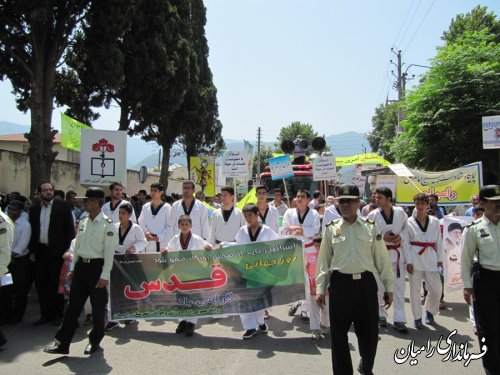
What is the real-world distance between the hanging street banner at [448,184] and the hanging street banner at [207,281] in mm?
6807

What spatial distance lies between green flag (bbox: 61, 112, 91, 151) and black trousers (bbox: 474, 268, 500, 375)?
10674 millimetres

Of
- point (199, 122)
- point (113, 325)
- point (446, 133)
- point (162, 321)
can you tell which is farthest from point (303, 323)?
point (199, 122)

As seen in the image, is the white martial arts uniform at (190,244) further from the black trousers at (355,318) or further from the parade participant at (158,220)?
the black trousers at (355,318)

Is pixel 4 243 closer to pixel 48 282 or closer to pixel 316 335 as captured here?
pixel 48 282

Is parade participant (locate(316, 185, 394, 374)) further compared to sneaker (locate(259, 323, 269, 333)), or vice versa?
sneaker (locate(259, 323, 269, 333))

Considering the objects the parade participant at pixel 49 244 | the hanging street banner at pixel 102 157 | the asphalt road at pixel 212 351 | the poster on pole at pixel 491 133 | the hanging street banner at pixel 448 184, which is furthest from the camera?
the hanging street banner at pixel 448 184

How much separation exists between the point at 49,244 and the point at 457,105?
14250mm

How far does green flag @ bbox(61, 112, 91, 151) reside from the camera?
12219 mm

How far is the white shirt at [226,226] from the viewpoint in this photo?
7582mm

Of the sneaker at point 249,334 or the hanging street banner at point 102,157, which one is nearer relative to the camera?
the sneaker at point 249,334

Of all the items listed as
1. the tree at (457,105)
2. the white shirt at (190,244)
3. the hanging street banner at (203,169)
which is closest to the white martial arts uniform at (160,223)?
the white shirt at (190,244)

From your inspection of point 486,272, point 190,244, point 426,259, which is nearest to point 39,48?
point 190,244

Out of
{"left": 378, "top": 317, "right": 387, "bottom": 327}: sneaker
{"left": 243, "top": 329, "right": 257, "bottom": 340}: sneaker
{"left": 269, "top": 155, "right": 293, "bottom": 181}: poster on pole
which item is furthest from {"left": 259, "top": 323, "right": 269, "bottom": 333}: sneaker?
{"left": 269, "top": 155, "right": 293, "bottom": 181}: poster on pole

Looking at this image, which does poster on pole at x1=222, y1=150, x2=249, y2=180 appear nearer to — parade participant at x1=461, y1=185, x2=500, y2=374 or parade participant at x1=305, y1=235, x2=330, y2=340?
parade participant at x1=305, y1=235, x2=330, y2=340
